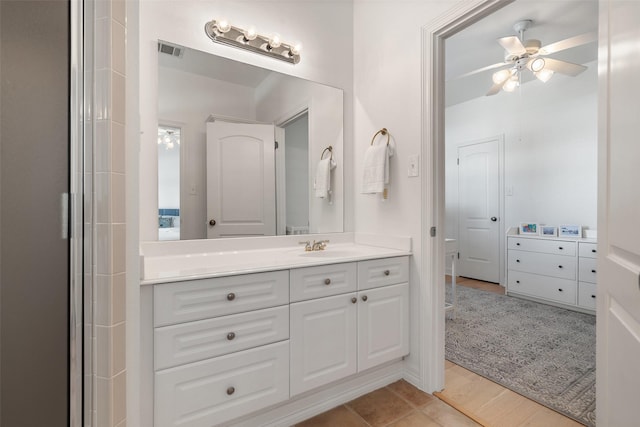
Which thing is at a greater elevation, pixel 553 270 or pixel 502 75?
pixel 502 75

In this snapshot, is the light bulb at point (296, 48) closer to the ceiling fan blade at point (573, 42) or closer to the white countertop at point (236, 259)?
the white countertop at point (236, 259)

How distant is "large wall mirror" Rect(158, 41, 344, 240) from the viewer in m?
1.68

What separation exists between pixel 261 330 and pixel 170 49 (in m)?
1.60

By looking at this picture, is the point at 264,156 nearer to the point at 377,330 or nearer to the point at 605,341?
the point at 377,330

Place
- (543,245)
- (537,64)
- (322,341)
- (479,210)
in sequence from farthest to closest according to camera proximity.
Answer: (479,210) → (543,245) → (537,64) → (322,341)

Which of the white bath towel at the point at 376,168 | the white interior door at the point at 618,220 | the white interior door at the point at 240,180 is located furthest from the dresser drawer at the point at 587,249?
the white interior door at the point at 240,180

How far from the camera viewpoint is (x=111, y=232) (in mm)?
847

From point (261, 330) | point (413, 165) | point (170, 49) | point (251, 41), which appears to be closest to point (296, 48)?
point (251, 41)

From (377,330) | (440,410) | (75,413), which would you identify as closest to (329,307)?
(377,330)

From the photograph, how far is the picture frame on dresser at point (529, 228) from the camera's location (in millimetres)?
3499

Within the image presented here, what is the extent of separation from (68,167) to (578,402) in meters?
2.49

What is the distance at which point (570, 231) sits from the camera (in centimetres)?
322

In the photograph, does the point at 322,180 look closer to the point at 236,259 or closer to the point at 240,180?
the point at 240,180

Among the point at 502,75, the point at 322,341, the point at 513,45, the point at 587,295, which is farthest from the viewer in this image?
the point at 587,295
